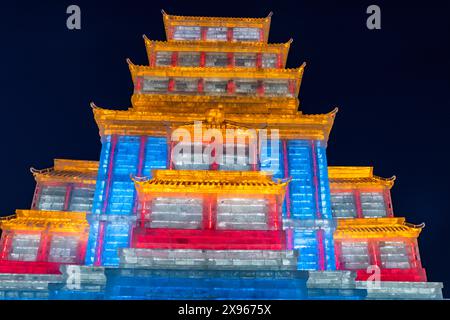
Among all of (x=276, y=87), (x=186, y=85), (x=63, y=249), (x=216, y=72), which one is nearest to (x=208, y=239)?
(x=63, y=249)

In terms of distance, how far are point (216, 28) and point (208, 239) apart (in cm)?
2307

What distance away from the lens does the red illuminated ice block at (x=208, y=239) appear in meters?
17.5

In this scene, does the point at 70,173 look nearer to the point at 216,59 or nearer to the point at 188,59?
the point at 188,59

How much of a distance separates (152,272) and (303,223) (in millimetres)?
10651

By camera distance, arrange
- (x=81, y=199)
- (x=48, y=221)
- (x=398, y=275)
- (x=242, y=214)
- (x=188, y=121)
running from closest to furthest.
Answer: (x=242, y=214) → (x=398, y=275) → (x=48, y=221) → (x=188, y=121) → (x=81, y=199)

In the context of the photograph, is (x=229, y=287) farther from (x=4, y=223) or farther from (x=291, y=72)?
(x=291, y=72)

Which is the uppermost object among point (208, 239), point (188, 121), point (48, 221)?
point (188, 121)

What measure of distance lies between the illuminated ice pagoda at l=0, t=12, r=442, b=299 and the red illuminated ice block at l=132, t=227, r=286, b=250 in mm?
46

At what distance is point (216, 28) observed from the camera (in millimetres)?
36500

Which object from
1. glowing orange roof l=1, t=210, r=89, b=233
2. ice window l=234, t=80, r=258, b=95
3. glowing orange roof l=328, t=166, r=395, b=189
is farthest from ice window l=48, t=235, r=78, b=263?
glowing orange roof l=328, t=166, r=395, b=189

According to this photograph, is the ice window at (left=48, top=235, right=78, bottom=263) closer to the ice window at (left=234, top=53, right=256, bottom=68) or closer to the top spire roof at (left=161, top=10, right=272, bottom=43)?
the ice window at (left=234, top=53, right=256, bottom=68)

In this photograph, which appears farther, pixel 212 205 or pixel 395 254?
pixel 395 254

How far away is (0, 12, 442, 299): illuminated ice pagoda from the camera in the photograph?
55.9ft

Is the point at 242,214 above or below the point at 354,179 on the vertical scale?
below
